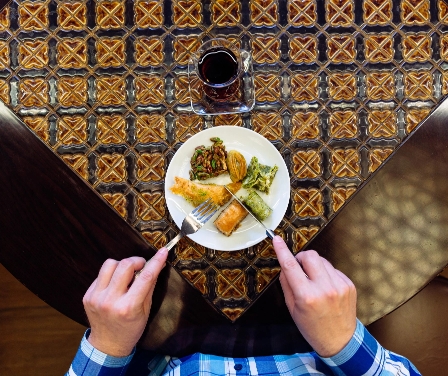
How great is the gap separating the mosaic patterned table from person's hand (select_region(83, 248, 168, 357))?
0.14m

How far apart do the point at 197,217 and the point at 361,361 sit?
692mm

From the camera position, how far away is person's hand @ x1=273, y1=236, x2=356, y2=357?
1.25 m

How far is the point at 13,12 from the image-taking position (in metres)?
1.45

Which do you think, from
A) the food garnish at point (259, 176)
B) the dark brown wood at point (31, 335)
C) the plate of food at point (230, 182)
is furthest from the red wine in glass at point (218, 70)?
the dark brown wood at point (31, 335)

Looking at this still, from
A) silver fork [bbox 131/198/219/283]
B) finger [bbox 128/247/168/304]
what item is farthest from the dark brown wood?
silver fork [bbox 131/198/219/283]

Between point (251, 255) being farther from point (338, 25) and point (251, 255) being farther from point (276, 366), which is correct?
point (338, 25)

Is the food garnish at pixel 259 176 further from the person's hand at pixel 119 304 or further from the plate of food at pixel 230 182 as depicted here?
the person's hand at pixel 119 304

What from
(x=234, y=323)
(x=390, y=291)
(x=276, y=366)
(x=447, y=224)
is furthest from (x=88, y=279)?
(x=447, y=224)

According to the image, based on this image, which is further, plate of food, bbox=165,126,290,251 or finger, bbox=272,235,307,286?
plate of food, bbox=165,126,290,251

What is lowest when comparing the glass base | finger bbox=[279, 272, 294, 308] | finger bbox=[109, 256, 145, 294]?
finger bbox=[279, 272, 294, 308]

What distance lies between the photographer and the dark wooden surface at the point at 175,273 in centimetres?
141

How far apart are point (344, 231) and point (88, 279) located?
916 mm

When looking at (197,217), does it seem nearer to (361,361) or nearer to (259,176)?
(259,176)

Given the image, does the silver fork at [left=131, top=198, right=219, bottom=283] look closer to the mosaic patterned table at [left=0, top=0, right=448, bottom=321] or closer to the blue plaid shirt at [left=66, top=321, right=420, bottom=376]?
the mosaic patterned table at [left=0, top=0, right=448, bottom=321]
